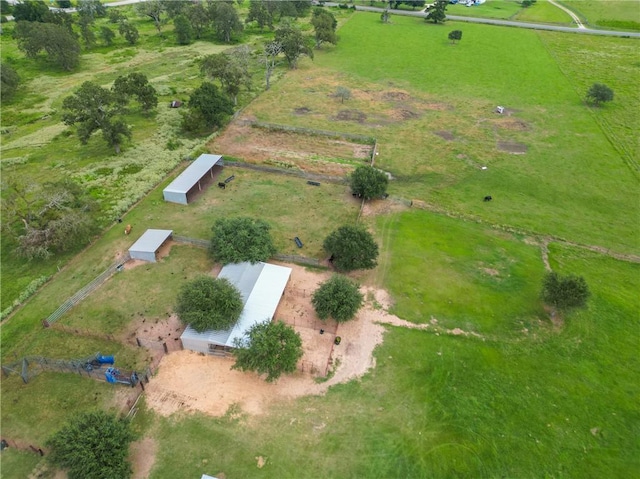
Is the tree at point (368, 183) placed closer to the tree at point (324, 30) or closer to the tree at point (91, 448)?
the tree at point (91, 448)

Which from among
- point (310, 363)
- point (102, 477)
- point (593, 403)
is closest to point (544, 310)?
point (593, 403)

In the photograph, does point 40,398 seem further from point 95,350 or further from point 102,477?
point 102,477

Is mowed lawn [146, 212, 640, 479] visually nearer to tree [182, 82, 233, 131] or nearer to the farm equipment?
the farm equipment

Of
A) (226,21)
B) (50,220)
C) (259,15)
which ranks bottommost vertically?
(50,220)

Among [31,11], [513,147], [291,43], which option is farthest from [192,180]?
[31,11]

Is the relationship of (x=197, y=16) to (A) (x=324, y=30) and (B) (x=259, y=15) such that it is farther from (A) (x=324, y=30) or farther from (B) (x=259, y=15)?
(A) (x=324, y=30)

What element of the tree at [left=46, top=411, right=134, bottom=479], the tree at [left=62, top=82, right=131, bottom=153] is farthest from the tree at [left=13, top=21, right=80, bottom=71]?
the tree at [left=46, top=411, right=134, bottom=479]
